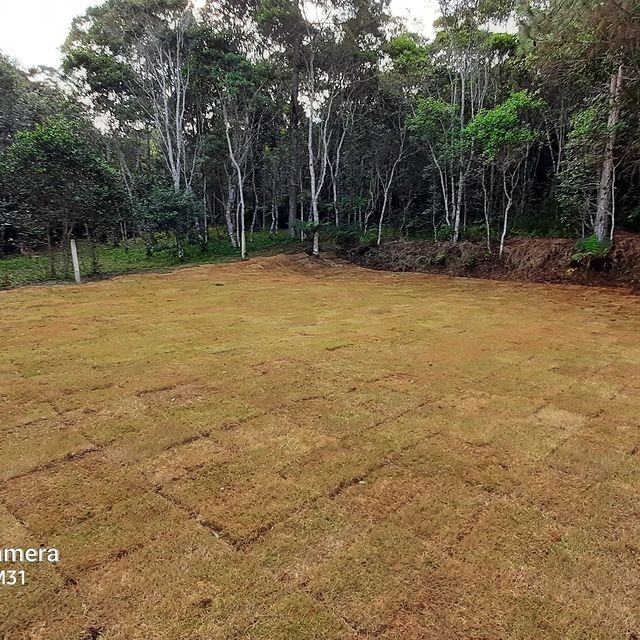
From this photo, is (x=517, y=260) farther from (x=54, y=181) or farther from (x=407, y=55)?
(x=54, y=181)

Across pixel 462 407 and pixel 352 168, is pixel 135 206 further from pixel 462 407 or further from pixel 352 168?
pixel 462 407

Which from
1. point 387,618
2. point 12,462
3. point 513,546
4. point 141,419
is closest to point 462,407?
point 513,546

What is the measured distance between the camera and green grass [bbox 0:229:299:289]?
9438mm

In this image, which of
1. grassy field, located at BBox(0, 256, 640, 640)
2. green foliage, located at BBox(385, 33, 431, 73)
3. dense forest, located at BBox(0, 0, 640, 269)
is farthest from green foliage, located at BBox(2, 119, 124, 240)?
green foliage, located at BBox(385, 33, 431, 73)

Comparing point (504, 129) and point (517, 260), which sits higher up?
point (504, 129)

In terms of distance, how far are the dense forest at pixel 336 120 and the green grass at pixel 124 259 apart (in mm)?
536

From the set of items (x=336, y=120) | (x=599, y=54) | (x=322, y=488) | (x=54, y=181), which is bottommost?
(x=322, y=488)

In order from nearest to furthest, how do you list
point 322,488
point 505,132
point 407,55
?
point 322,488 < point 505,132 < point 407,55

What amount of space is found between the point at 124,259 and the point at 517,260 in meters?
11.4

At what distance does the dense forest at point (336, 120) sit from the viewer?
8555 millimetres

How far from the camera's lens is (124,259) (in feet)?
43.9

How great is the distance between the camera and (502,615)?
1.20m

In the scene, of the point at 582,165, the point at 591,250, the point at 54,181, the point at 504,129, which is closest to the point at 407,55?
the point at 504,129

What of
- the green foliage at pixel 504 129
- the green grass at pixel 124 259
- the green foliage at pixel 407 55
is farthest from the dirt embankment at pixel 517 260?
the green foliage at pixel 407 55
